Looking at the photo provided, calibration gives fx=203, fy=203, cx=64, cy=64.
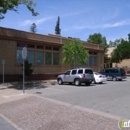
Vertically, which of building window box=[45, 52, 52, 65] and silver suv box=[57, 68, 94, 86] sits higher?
building window box=[45, 52, 52, 65]

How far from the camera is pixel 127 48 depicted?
44.9 metres

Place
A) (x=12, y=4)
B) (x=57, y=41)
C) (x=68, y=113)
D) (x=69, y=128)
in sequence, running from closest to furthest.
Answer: (x=69, y=128), (x=68, y=113), (x=12, y=4), (x=57, y=41)

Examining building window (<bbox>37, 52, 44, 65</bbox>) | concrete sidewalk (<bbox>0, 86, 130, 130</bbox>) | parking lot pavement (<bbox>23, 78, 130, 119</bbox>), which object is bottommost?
concrete sidewalk (<bbox>0, 86, 130, 130</bbox>)

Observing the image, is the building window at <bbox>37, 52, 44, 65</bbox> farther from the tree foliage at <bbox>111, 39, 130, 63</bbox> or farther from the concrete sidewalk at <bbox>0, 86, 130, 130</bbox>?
the tree foliage at <bbox>111, 39, 130, 63</bbox>

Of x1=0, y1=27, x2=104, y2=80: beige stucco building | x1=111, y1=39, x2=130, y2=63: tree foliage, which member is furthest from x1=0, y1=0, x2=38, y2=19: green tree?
x1=111, y1=39, x2=130, y2=63: tree foliage

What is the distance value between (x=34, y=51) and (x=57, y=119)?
70.5ft

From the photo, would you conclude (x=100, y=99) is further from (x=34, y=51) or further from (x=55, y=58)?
(x=55, y=58)

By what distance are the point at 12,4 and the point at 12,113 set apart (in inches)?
480

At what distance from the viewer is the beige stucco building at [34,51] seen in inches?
976

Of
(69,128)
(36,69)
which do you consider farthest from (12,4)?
(69,128)

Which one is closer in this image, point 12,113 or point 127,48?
point 12,113

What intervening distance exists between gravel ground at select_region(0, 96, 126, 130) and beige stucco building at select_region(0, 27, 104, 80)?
16555 millimetres

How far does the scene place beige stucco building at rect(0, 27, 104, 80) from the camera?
24.8 m

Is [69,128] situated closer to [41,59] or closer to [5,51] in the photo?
[5,51]
